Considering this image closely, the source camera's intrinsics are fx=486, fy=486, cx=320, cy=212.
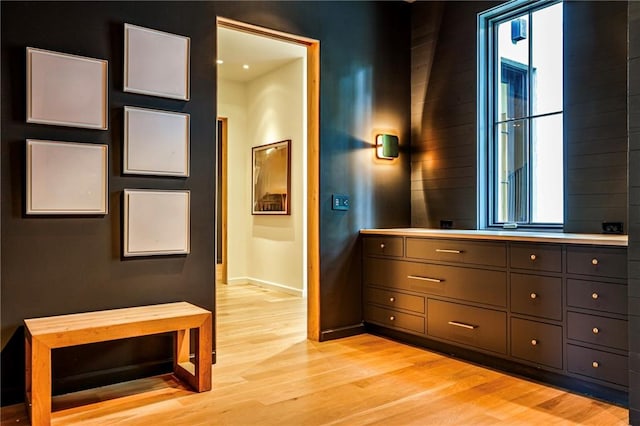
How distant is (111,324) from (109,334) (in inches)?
1.9

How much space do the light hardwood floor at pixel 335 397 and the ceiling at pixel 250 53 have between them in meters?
3.08

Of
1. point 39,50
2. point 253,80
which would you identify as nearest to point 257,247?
point 253,80

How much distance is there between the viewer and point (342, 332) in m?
3.86

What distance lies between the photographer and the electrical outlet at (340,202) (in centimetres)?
382

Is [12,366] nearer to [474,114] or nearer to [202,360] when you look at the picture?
[202,360]

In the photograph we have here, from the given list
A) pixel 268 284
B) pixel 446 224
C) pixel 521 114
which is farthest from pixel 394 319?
pixel 268 284

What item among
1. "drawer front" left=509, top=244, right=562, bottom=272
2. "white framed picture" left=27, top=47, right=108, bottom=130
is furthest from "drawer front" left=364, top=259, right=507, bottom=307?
"white framed picture" left=27, top=47, right=108, bottom=130

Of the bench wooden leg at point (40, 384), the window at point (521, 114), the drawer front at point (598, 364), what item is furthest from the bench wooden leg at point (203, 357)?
the window at point (521, 114)

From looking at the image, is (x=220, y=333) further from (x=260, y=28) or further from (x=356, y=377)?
(x=260, y=28)

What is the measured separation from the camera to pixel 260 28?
3416mm

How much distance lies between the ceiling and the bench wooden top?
3.06m

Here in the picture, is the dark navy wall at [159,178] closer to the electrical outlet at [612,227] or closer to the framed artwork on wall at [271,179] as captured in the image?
the electrical outlet at [612,227]

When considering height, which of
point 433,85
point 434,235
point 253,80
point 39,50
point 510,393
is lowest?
point 510,393

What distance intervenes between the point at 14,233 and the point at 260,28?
6.67ft
